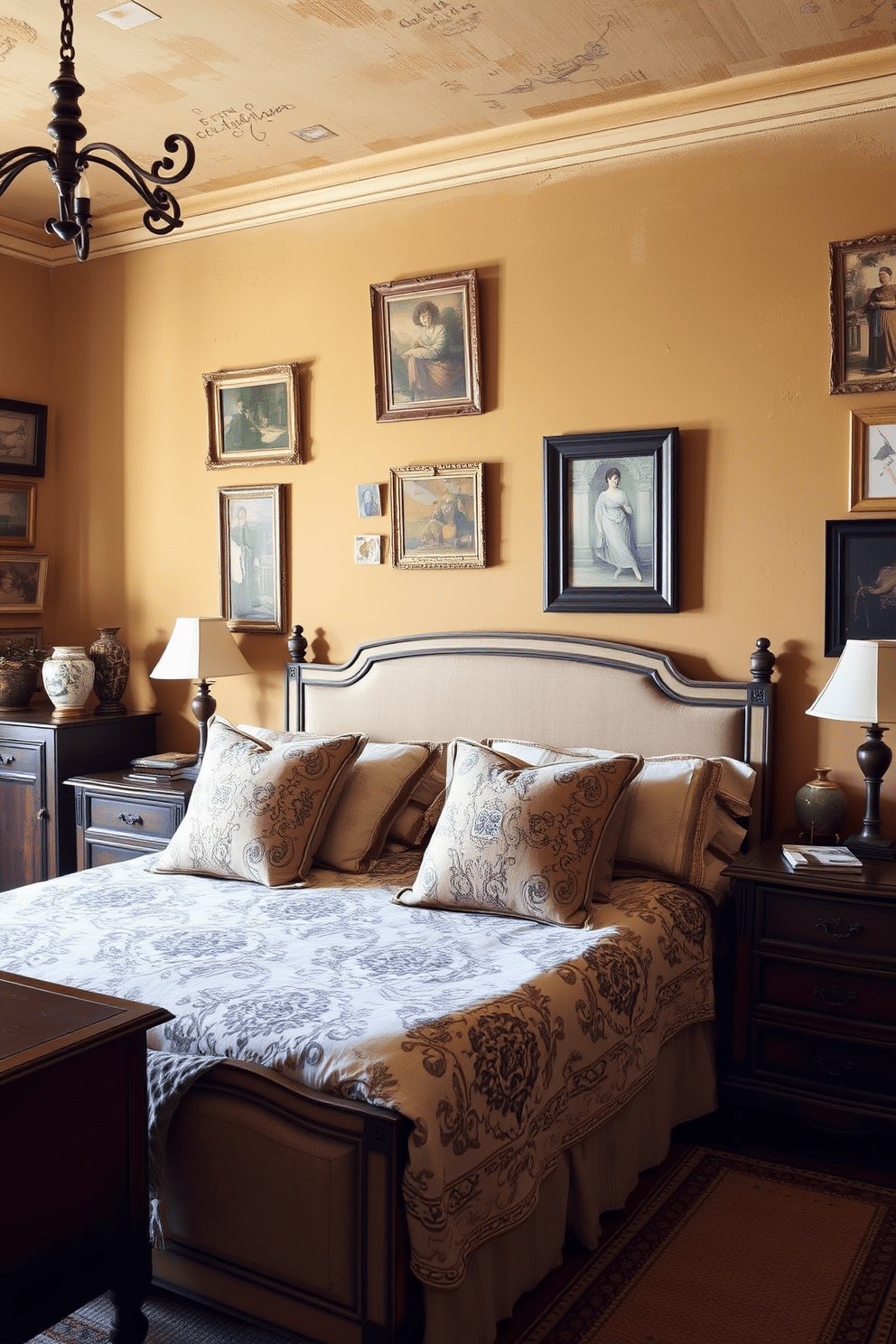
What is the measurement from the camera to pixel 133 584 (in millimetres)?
4836

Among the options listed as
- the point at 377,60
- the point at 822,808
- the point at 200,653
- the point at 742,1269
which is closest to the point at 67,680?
the point at 200,653

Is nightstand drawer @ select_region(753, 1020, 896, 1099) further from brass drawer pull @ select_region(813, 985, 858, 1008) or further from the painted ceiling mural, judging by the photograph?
the painted ceiling mural

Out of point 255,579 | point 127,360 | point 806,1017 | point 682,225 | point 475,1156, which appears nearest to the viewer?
point 475,1156

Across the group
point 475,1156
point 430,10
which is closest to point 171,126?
point 430,10

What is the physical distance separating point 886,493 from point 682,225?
1.05 m

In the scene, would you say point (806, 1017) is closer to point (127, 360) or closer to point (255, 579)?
point (255, 579)

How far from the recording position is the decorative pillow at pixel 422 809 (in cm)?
357

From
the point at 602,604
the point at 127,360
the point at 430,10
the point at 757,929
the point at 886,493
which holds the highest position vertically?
the point at 430,10

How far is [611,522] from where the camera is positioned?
146 inches

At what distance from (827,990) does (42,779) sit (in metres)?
2.95

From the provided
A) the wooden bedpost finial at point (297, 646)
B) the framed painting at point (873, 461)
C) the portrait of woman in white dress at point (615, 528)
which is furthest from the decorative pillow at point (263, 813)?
the framed painting at point (873, 461)

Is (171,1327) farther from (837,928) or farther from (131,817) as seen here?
(131,817)

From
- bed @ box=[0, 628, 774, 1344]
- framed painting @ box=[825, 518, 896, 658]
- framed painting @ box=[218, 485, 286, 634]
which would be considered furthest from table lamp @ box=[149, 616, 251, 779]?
framed painting @ box=[825, 518, 896, 658]

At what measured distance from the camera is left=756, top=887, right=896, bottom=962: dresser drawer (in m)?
2.87
